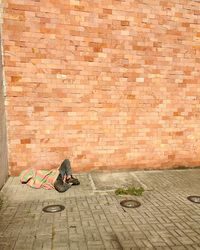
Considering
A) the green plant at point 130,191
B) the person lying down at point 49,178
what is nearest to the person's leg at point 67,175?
the person lying down at point 49,178

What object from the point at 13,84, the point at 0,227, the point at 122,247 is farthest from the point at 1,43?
the point at 122,247

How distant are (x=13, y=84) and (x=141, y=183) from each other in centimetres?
403

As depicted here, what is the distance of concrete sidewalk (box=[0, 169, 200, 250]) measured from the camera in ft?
11.6

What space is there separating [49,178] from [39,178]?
0.23 metres

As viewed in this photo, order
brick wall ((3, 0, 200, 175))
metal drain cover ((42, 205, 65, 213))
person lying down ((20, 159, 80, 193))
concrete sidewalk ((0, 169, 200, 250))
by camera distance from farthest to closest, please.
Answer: brick wall ((3, 0, 200, 175)) → person lying down ((20, 159, 80, 193)) → metal drain cover ((42, 205, 65, 213)) → concrete sidewalk ((0, 169, 200, 250))

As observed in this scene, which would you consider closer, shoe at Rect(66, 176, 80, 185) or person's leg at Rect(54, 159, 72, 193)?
person's leg at Rect(54, 159, 72, 193)

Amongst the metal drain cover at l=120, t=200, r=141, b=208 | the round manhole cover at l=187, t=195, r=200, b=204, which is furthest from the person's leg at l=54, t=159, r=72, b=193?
the round manhole cover at l=187, t=195, r=200, b=204

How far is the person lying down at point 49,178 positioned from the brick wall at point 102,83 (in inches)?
19.5

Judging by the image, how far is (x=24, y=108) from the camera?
20.4 feet

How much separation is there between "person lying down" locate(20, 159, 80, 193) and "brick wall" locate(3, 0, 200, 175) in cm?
50

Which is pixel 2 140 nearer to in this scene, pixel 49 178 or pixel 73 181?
pixel 49 178

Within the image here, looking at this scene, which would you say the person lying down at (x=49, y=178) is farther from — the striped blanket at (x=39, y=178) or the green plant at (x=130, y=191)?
the green plant at (x=130, y=191)

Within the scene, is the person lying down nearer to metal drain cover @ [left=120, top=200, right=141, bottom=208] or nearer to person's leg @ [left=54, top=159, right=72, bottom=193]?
person's leg @ [left=54, top=159, right=72, bottom=193]

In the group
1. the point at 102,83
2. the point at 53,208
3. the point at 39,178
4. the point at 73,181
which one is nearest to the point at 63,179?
the point at 73,181
